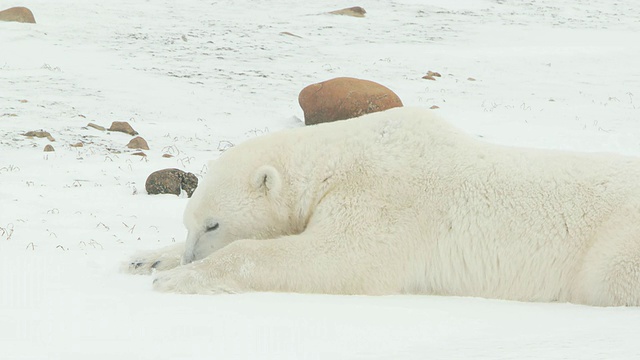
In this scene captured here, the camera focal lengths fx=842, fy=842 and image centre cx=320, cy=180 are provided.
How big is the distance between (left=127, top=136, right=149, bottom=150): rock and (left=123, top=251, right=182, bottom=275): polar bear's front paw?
5454 millimetres

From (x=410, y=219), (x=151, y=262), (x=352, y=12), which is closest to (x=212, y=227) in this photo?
(x=151, y=262)

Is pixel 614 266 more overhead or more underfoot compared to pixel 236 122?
more overhead

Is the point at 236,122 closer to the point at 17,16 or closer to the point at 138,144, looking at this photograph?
the point at 138,144

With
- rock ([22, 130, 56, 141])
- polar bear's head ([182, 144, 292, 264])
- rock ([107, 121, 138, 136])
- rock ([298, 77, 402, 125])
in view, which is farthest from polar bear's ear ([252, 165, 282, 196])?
rock ([298, 77, 402, 125])

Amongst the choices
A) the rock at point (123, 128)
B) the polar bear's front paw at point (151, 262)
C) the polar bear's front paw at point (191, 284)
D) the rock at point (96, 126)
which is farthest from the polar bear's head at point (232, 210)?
the rock at point (96, 126)

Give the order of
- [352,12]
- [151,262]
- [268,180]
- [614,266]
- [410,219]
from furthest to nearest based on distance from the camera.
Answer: [352,12]
[151,262]
[268,180]
[410,219]
[614,266]

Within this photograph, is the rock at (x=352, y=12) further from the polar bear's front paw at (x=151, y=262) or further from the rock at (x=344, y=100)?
the polar bear's front paw at (x=151, y=262)

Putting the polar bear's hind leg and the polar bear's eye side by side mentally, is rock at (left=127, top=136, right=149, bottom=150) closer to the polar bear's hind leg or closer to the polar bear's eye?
the polar bear's eye

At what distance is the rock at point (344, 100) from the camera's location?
496 inches

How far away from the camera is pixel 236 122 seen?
44.8 feet

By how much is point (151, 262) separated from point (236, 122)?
28.4ft

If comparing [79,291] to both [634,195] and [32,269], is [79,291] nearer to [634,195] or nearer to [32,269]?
[32,269]

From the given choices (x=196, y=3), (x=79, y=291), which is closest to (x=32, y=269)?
(x=79, y=291)

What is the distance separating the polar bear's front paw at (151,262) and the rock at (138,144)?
5454mm
